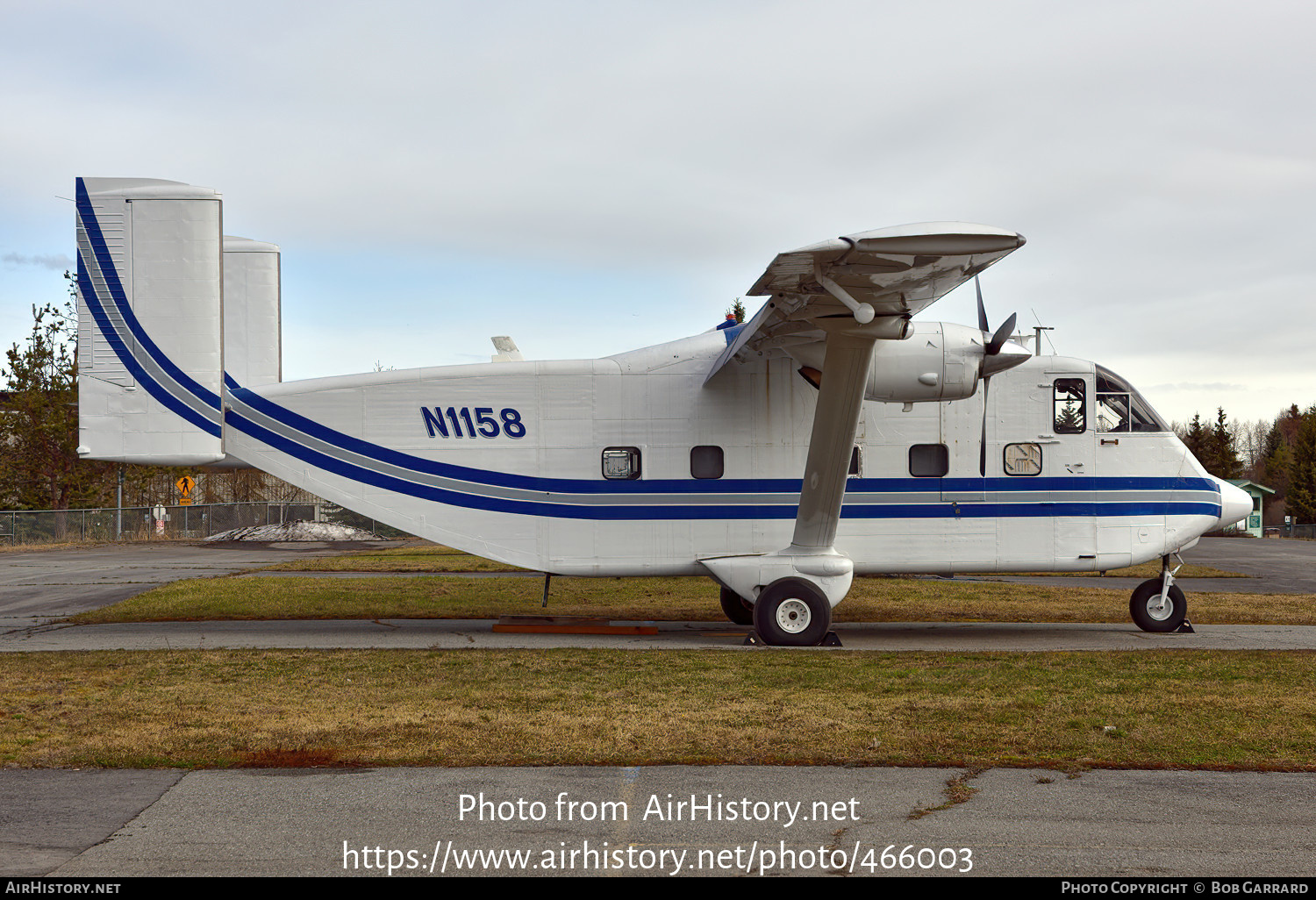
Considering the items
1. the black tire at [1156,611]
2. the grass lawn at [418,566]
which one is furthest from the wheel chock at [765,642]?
the grass lawn at [418,566]

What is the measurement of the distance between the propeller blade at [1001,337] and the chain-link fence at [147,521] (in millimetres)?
26044

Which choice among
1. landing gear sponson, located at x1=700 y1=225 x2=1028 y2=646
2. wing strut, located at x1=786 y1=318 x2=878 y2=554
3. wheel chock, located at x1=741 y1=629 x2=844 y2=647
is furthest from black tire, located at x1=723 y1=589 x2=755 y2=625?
wing strut, located at x1=786 y1=318 x2=878 y2=554

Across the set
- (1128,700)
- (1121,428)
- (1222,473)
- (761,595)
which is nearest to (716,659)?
(761,595)

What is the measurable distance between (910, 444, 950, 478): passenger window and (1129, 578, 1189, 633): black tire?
3360mm

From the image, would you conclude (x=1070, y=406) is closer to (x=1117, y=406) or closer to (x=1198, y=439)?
(x=1117, y=406)

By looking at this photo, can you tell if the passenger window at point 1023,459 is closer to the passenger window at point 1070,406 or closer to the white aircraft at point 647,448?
the white aircraft at point 647,448

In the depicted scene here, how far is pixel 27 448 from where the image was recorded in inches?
1613

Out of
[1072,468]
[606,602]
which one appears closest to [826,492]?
[1072,468]

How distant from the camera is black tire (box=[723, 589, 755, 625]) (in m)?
14.9

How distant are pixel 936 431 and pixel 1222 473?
61203mm

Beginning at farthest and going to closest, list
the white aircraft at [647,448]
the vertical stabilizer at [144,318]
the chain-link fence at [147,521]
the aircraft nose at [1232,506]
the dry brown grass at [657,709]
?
the chain-link fence at [147,521] < the aircraft nose at [1232,506] < the white aircraft at [647,448] < the vertical stabilizer at [144,318] < the dry brown grass at [657,709]

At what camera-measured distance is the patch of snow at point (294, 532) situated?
41.2 metres

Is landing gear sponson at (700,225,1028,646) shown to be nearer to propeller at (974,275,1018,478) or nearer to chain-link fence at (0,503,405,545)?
propeller at (974,275,1018,478)
